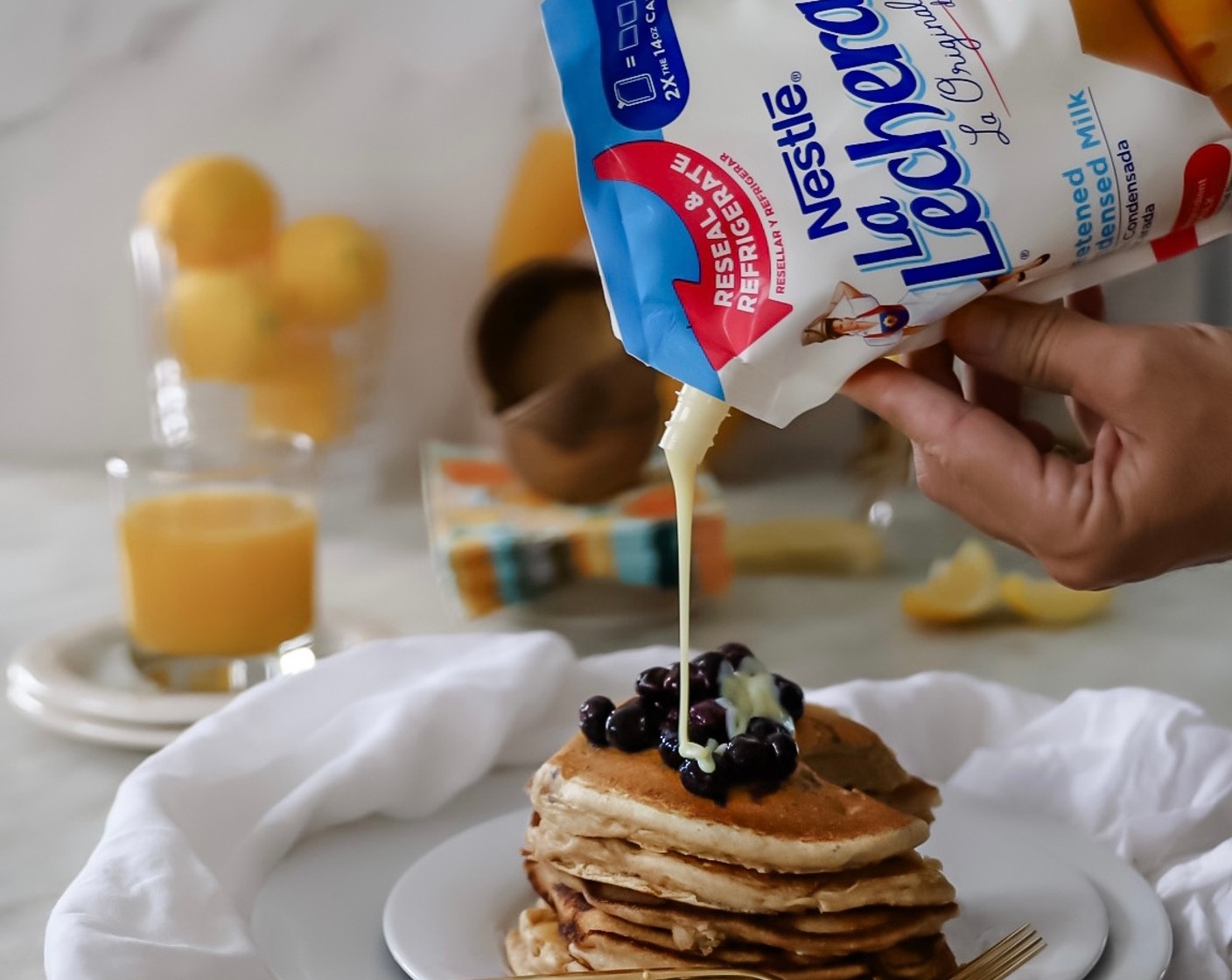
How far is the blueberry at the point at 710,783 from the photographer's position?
986 mm

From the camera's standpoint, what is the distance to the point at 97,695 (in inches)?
58.9

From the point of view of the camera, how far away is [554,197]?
7.86 ft

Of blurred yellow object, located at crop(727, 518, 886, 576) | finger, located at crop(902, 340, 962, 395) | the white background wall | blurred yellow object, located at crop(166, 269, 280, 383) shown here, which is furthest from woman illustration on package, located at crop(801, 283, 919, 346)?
the white background wall

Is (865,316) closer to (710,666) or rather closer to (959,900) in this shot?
(710,666)

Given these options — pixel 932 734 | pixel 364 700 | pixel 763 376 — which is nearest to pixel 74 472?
pixel 364 700

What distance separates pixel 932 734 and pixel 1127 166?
1.84 feet

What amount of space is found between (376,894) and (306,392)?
1.33 m

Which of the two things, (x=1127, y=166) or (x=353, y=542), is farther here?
(x=353, y=542)

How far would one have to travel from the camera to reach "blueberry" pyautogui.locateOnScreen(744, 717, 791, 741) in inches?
40.1

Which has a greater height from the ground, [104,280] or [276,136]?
[276,136]

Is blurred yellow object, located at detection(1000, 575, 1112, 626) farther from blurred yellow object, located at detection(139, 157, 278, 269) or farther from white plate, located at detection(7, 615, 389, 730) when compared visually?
blurred yellow object, located at detection(139, 157, 278, 269)

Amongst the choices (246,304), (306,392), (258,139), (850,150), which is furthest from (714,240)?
(258,139)

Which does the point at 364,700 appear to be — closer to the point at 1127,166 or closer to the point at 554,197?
the point at 1127,166

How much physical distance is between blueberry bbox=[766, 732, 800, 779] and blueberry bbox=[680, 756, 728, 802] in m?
0.03
